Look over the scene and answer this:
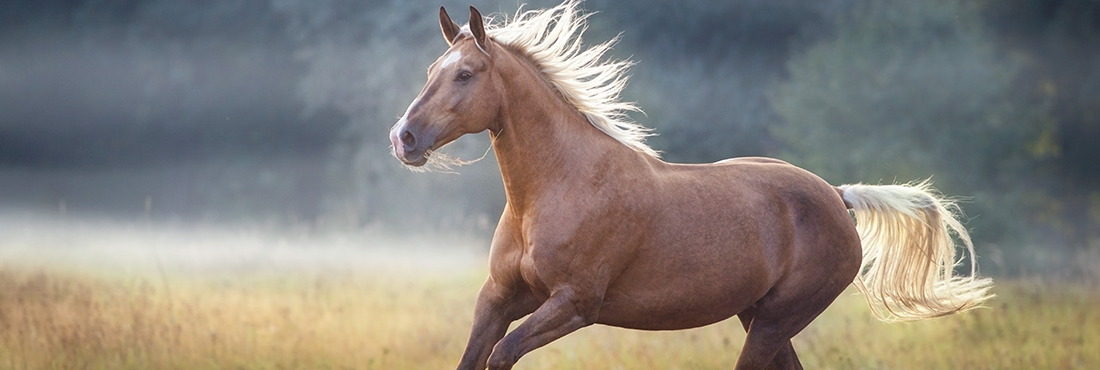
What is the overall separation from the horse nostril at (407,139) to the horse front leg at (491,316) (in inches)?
30.5

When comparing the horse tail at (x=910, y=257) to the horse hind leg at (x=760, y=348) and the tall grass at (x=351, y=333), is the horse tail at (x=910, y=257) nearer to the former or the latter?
the horse hind leg at (x=760, y=348)

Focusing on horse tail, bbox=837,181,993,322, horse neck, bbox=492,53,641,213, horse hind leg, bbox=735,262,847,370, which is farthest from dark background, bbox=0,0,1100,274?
horse neck, bbox=492,53,641,213

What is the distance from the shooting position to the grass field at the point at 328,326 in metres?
5.88

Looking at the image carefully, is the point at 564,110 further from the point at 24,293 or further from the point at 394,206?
the point at 394,206

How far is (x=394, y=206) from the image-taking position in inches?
635

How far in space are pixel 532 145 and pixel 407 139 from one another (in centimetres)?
58

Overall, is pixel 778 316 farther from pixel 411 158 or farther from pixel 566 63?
pixel 411 158

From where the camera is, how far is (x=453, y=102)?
357 cm

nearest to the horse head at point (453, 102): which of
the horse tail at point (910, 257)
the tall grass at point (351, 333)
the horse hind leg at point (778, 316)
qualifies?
the horse hind leg at point (778, 316)

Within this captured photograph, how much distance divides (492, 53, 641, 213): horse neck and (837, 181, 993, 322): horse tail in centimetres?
193

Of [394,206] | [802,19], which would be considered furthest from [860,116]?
[394,206]

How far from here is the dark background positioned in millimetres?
13617

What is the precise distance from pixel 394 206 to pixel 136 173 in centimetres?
869

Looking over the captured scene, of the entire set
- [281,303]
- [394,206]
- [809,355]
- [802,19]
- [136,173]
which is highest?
[802,19]
